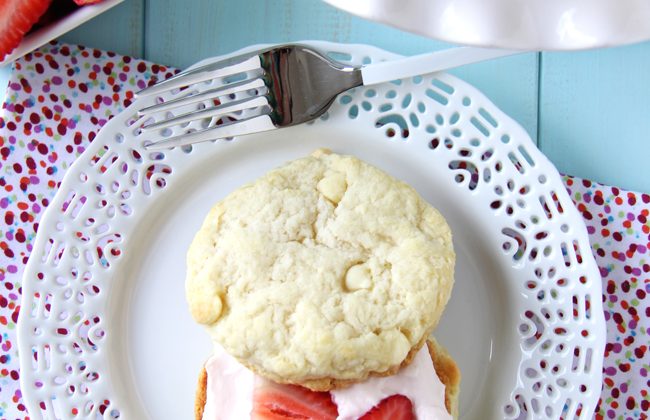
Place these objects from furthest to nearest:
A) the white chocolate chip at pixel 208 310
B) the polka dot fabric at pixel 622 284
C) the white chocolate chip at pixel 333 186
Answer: the polka dot fabric at pixel 622 284, the white chocolate chip at pixel 333 186, the white chocolate chip at pixel 208 310

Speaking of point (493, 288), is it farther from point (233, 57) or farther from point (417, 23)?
point (417, 23)

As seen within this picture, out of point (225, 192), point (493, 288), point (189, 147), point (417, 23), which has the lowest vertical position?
point (493, 288)

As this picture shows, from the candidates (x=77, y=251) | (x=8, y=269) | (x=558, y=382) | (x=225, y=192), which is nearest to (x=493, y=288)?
(x=558, y=382)

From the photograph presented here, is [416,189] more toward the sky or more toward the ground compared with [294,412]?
more toward the sky

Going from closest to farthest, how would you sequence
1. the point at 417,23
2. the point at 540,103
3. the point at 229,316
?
the point at 417,23
the point at 229,316
the point at 540,103

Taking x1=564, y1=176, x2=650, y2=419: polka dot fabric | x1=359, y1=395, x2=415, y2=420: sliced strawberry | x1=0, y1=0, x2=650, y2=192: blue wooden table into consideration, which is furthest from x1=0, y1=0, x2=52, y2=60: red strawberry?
x1=564, y1=176, x2=650, y2=419: polka dot fabric

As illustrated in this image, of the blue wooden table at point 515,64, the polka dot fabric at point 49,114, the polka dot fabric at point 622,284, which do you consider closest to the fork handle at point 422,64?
the blue wooden table at point 515,64

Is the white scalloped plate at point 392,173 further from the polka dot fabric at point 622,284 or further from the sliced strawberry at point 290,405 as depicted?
the sliced strawberry at point 290,405
